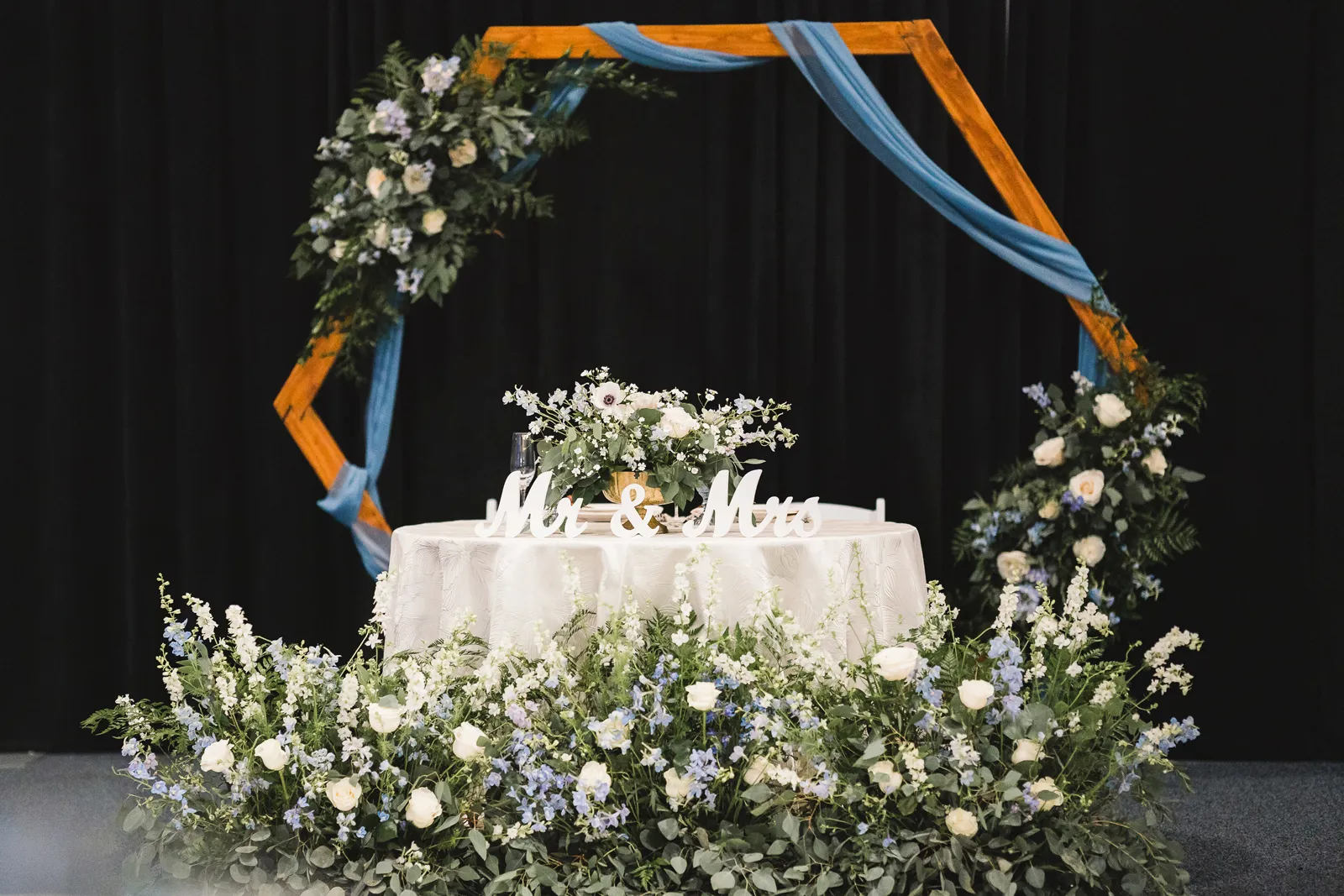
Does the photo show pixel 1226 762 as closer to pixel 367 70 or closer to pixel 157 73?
pixel 367 70

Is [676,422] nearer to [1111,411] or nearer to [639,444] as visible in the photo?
[639,444]

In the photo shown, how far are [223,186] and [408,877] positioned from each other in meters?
2.91

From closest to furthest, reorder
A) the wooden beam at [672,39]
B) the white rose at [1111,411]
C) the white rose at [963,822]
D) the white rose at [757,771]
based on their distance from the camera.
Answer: the white rose at [963,822] → the white rose at [757,771] → the white rose at [1111,411] → the wooden beam at [672,39]

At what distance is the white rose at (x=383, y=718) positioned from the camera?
1.90 m

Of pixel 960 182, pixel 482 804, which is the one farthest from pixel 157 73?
pixel 482 804

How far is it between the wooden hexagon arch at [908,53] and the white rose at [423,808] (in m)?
1.86

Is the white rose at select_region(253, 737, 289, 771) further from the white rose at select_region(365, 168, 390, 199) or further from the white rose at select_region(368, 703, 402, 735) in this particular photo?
the white rose at select_region(365, 168, 390, 199)

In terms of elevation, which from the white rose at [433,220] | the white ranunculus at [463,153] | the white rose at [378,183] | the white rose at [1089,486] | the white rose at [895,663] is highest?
the white ranunculus at [463,153]

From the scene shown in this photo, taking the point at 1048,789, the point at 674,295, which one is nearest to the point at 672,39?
the point at 674,295

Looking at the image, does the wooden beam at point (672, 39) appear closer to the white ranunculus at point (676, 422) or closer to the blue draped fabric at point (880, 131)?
the blue draped fabric at point (880, 131)

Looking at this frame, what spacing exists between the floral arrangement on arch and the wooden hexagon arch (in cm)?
7

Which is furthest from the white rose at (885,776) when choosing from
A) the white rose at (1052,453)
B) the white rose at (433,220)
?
the white rose at (433,220)

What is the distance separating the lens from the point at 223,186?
4.03 metres

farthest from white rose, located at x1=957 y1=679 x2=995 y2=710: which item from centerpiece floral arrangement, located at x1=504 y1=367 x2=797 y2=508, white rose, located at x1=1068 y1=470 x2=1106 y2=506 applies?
white rose, located at x1=1068 y1=470 x2=1106 y2=506
